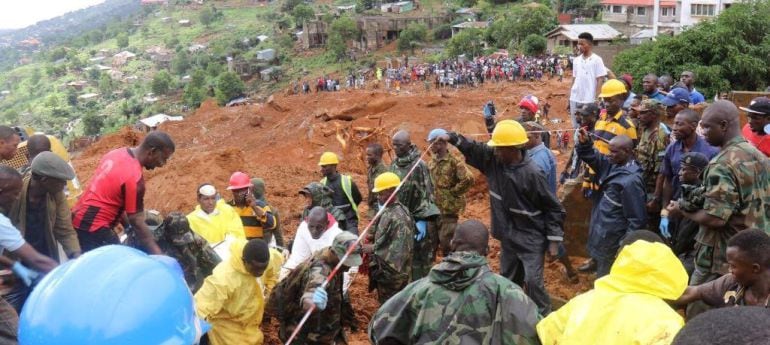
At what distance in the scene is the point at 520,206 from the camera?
5.29m

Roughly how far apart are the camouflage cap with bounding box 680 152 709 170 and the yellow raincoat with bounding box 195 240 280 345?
3.28 metres

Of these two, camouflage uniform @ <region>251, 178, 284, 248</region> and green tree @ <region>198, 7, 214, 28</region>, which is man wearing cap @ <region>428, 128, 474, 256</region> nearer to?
camouflage uniform @ <region>251, 178, 284, 248</region>

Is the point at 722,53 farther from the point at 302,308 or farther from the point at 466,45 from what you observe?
the point at 466,45

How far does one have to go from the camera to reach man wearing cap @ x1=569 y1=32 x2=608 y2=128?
8602 mm

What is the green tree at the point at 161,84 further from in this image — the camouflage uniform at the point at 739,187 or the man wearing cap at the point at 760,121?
the camouflage uniform at the point at 739,187

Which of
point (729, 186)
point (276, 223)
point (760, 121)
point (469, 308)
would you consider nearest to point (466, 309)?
point (469, 308)

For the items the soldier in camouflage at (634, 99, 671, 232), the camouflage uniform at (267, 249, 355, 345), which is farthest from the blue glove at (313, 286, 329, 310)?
the soldier in camouflage at (634, 99, 671, 232)

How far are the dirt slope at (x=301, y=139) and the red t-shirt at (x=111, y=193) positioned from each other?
1.89 metres

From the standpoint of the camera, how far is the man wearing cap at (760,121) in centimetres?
532

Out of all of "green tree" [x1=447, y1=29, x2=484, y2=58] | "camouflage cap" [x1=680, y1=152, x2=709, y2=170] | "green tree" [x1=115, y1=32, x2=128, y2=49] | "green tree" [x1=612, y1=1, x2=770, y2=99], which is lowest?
"green tree" [x1=115, y1=32, x2=128, y2=49]

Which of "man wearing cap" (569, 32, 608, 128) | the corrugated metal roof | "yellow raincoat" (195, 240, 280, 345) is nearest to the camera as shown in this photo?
"yellow raincoat" (195, 240, 280, 345)

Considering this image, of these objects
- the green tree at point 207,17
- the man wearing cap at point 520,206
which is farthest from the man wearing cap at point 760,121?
the green tree at point 207,17

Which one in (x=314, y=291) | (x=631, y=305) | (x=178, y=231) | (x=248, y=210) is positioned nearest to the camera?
(x=631, y=305)

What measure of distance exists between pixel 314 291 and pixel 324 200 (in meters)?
2.52
